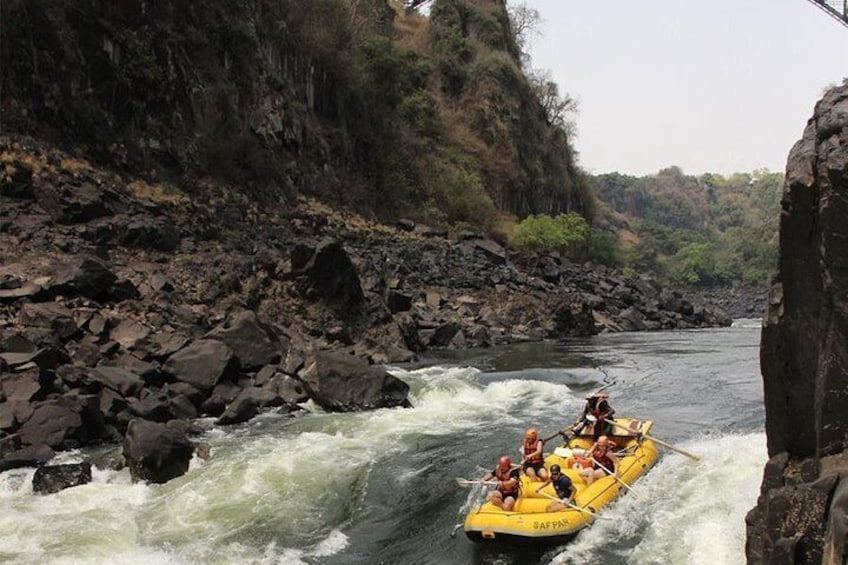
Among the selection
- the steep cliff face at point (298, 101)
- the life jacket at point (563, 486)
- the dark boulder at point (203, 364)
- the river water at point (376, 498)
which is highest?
the steep cliff face at point (298, 101)

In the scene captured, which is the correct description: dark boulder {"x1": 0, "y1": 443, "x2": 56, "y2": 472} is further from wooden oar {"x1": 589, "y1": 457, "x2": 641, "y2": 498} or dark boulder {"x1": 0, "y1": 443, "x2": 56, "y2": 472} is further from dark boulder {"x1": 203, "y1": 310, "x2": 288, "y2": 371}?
wooden oar {"x1": 589, "y1": 457, "x2": 641, "y2": 498}

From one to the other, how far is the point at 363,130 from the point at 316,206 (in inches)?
427

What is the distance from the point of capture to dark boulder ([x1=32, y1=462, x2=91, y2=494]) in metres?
10.4

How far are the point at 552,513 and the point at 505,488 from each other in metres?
0.72

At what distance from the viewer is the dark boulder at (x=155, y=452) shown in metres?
11.1

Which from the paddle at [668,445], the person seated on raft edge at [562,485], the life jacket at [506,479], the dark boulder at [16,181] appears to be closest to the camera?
the life jacket at [506,479]

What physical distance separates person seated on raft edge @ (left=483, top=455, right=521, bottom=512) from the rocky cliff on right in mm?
3099

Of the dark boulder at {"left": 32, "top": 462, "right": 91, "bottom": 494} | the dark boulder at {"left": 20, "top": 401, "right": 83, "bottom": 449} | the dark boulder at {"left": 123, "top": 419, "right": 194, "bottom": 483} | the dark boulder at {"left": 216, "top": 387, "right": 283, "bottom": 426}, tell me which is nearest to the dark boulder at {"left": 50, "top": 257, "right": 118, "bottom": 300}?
the dark boulder at {"left": 216, "top": 387, "right": 283, "bottom": 426}

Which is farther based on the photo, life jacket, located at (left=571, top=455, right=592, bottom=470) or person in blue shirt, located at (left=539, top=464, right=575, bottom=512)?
life jacket, located at (left=571, top=455, right=592, bottom=470)

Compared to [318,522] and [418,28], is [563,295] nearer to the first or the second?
[318,522]

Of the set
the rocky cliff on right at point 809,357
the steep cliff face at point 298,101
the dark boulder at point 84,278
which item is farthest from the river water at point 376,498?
the steep cliff face at point 298,101

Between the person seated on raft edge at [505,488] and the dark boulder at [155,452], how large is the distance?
4.98 metres

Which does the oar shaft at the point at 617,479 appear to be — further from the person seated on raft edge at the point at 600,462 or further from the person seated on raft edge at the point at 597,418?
the person seated on raft edge at the point at 597,418

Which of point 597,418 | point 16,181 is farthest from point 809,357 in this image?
point 16,181
